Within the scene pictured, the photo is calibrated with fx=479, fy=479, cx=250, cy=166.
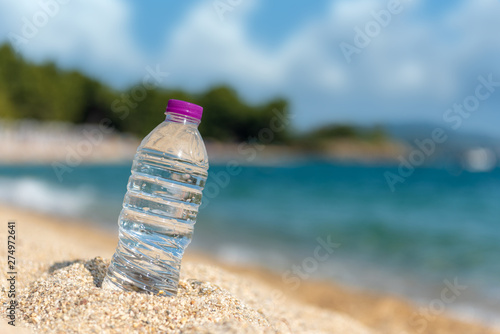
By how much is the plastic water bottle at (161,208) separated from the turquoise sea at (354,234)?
4.76 meters

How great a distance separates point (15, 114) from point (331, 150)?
6969 centimetres

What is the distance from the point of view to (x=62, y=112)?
55.8 m

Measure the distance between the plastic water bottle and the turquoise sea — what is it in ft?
15.6

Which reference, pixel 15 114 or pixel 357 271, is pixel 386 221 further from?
pixel 15 114

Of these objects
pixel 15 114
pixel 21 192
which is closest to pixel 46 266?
pixel 21 192

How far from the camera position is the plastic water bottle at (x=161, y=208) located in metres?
3.34

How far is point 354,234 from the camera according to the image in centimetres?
1188
